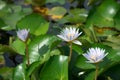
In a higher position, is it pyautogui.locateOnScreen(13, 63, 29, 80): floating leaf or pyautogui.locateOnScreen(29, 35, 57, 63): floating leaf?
pyautogui.locateOnScreen(29, 35, 57, 63): floating leaf

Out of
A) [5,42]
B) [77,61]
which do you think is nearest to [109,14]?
[5,42]

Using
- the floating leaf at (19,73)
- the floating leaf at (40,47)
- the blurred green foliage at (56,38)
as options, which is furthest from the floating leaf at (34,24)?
the floating leaf at (19,73)

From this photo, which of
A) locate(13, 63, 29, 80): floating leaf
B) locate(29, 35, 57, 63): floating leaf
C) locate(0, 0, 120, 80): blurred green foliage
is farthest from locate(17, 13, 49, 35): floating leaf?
locate(13, 63, 29, 80): floating leaf

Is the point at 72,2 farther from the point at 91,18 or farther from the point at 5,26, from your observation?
the point at 5,26

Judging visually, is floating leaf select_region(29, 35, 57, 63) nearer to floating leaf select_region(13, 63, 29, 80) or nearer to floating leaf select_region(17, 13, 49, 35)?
floating leaf select_region(13, 63, 29, 80)

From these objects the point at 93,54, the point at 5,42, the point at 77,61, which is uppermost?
the point at 93,54

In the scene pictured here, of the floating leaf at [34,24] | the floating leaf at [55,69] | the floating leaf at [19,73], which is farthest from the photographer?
the floating leaf at [34,24]

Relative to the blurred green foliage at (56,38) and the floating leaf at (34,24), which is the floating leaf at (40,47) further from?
the floating leaf at (34,24)

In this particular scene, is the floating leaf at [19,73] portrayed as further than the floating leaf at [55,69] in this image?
Yes

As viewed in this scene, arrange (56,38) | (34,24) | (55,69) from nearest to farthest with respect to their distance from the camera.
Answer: (55,69)
(56,38)
(34,24)

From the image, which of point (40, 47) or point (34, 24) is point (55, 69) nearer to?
point (40, 47)

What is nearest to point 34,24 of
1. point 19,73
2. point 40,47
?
point 40,47
